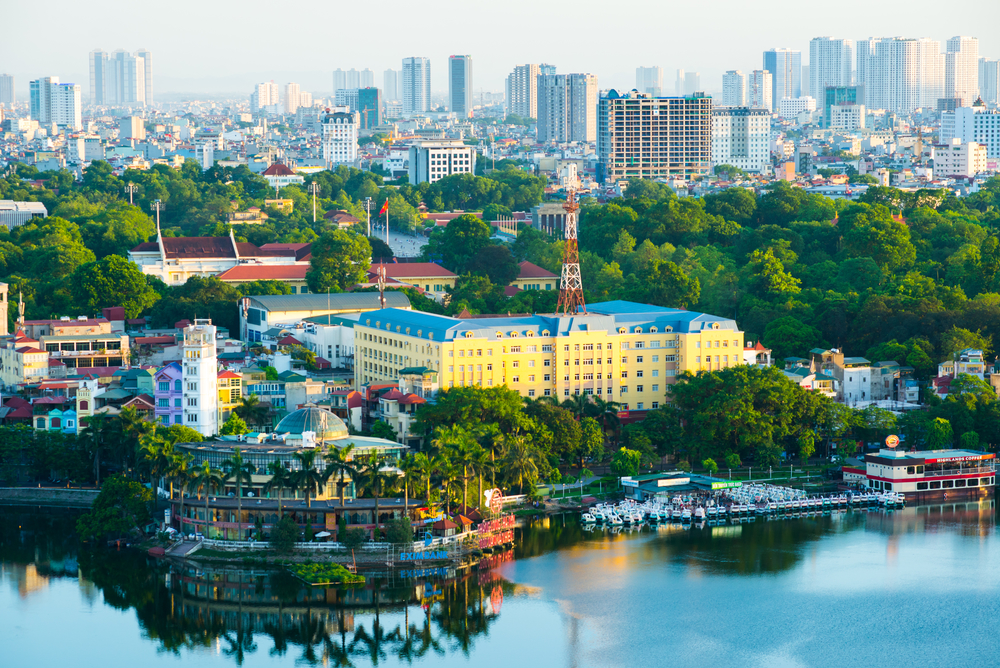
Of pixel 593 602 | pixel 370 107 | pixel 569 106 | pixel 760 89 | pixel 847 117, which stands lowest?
pixel 593 602

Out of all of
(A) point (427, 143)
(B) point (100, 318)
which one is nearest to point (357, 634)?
(B) point (100, 318)

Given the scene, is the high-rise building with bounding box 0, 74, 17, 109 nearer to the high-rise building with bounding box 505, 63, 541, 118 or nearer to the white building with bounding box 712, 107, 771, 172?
the high-rise building with bounding box 505, 63, 541, 118

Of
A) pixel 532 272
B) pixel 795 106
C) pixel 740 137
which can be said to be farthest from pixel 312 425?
pixel 795 106

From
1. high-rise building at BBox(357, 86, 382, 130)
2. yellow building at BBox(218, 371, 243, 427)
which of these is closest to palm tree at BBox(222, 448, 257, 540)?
yellow building at BBox(218, 371, 243, 427)

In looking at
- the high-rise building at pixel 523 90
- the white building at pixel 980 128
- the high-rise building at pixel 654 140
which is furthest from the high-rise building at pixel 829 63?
the high-rise building at pixel 654 140

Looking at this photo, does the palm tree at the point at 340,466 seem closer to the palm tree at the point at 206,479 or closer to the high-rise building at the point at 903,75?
the palm tree at the point at 206,479

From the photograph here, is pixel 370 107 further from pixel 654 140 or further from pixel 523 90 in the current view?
pixel 654 140

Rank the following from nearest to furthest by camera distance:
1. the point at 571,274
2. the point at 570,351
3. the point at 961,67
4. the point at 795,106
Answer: the point at 570,351 < the point at 571,274 < the point at 795,106 < the point at 961,67
